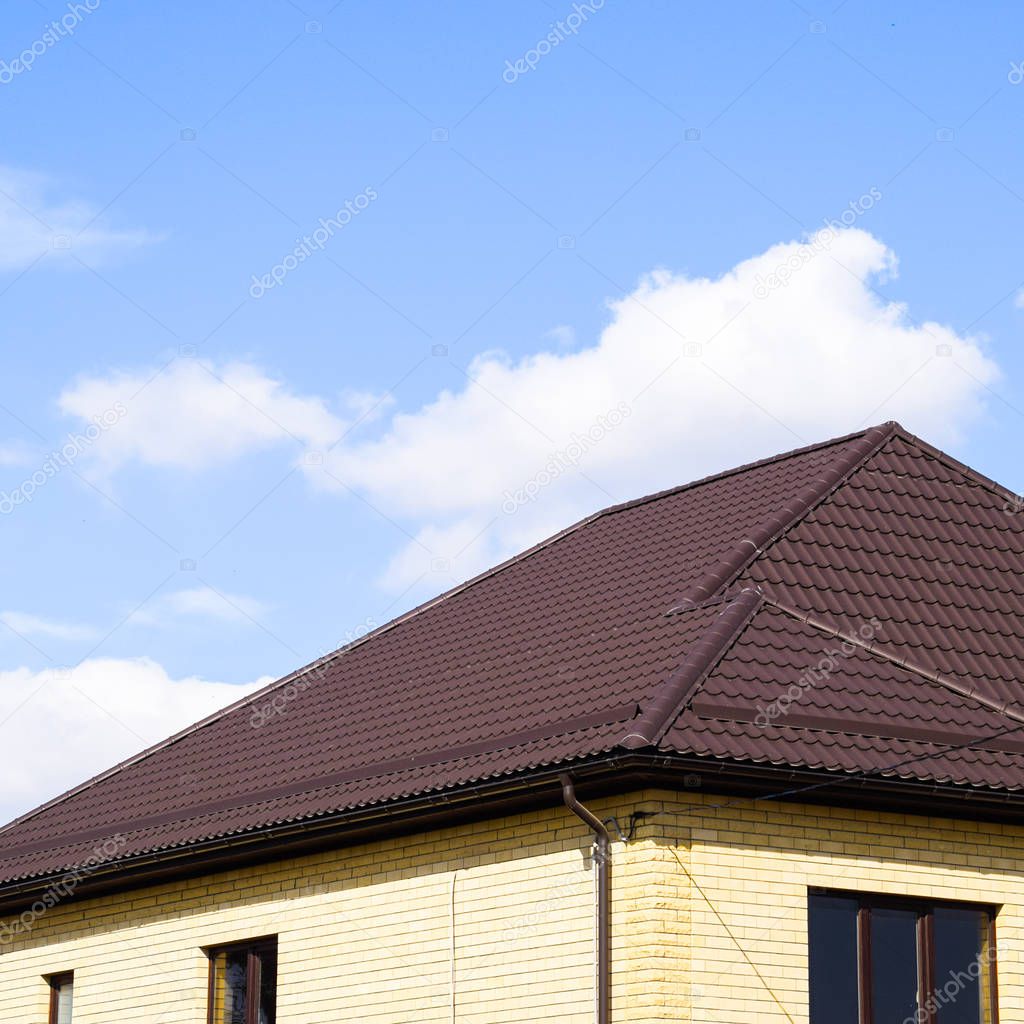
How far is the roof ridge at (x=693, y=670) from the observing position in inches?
471

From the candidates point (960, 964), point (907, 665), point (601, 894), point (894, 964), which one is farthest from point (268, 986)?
point (907, 665)

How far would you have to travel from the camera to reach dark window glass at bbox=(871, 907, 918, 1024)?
12703mm

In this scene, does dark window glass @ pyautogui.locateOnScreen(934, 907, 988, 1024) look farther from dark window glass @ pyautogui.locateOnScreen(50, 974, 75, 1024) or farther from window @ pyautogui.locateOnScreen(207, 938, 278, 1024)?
dark window glass @ pyautogui.locateOnScreen(50, 974, 75, 1024)

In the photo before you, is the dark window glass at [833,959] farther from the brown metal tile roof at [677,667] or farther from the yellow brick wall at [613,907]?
the brown metal tile roof at [677,667]

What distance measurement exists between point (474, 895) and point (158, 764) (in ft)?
21.6

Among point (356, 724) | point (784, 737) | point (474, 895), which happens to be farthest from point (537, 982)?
point (356, 724)

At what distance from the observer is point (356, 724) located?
16422 mm

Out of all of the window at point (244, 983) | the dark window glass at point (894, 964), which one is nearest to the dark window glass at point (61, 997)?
the window at point (244, 983)

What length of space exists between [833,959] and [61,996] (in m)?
8.17

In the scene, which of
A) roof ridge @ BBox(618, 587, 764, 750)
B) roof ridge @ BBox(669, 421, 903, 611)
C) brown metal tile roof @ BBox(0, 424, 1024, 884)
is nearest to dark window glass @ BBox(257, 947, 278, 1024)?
brown metal tile roof @ BBox(0, 424, 1024, 884)

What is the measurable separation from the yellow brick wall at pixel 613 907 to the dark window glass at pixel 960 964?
0.16 metres

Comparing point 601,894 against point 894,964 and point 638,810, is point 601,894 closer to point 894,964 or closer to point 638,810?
point 638,810

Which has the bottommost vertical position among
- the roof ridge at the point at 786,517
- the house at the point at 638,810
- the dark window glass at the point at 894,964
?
the dark window glass at the point at 894,964

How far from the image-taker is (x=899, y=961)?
42.2ft
